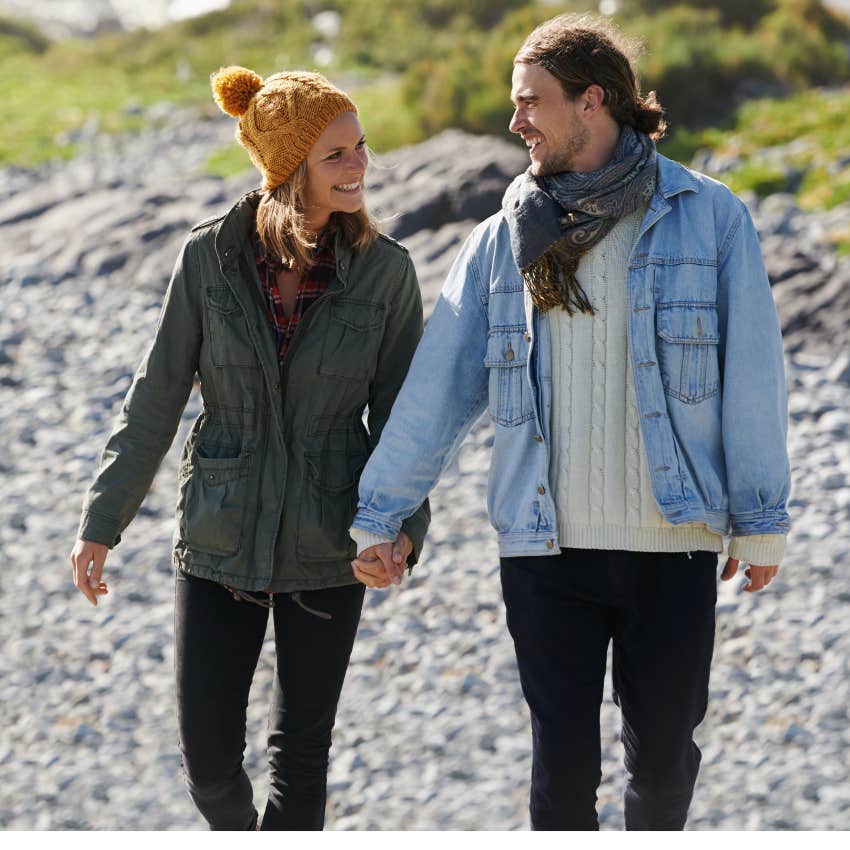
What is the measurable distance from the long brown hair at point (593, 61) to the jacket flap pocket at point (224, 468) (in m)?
1.11

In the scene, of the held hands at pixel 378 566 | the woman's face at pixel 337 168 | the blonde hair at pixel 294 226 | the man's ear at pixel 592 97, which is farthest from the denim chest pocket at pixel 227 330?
the man's ear at pixel 592 97

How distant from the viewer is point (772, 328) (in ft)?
9.38

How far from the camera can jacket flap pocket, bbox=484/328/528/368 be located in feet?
9.72

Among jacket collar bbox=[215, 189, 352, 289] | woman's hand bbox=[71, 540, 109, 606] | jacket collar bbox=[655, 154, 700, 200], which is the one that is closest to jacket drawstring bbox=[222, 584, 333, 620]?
woman's hand bbox=[71, 540, 109, 606]

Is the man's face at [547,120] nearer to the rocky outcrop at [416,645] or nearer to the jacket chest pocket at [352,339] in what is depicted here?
the jacket chest pocket at [352,339]

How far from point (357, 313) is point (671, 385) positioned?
781 mm

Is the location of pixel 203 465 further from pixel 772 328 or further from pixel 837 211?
pixel 837 211

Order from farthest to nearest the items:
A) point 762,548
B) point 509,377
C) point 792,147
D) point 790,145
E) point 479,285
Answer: point 790,145
point 792,147
point 479,285
point 509,377
point 762,548

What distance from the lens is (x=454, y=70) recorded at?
12969mm

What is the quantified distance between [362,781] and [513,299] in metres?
2.06

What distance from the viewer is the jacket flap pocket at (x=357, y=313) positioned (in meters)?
3.19

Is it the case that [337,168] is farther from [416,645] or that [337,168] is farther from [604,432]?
[416,645]

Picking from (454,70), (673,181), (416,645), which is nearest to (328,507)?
(673,181)

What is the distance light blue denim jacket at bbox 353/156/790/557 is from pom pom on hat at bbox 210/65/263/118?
75 centimetres
